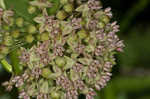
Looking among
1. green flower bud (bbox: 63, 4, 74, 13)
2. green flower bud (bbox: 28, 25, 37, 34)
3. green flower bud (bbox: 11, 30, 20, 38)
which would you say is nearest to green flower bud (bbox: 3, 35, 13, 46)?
green flower bud (bbox: 11, 30, 20, 38)

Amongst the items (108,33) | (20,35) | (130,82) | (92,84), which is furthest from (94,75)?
(130,82)

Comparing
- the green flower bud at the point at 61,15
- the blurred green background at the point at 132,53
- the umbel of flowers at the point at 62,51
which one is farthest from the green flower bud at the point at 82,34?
the blurred green background at the point at 132,53

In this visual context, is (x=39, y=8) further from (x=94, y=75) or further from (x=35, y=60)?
(x=94, y=75)

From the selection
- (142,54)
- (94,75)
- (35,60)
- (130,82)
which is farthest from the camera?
(142,54)

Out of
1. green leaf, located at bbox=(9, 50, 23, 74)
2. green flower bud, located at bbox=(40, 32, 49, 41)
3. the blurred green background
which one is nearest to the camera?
green flower bud, located at bbox=(40, 32, 49, 41)

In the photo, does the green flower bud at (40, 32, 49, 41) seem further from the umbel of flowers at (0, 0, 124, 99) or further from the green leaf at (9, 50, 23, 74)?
the green leaf at (9, 50, 23, 74)

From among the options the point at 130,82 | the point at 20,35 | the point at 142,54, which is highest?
the point at 142,54
